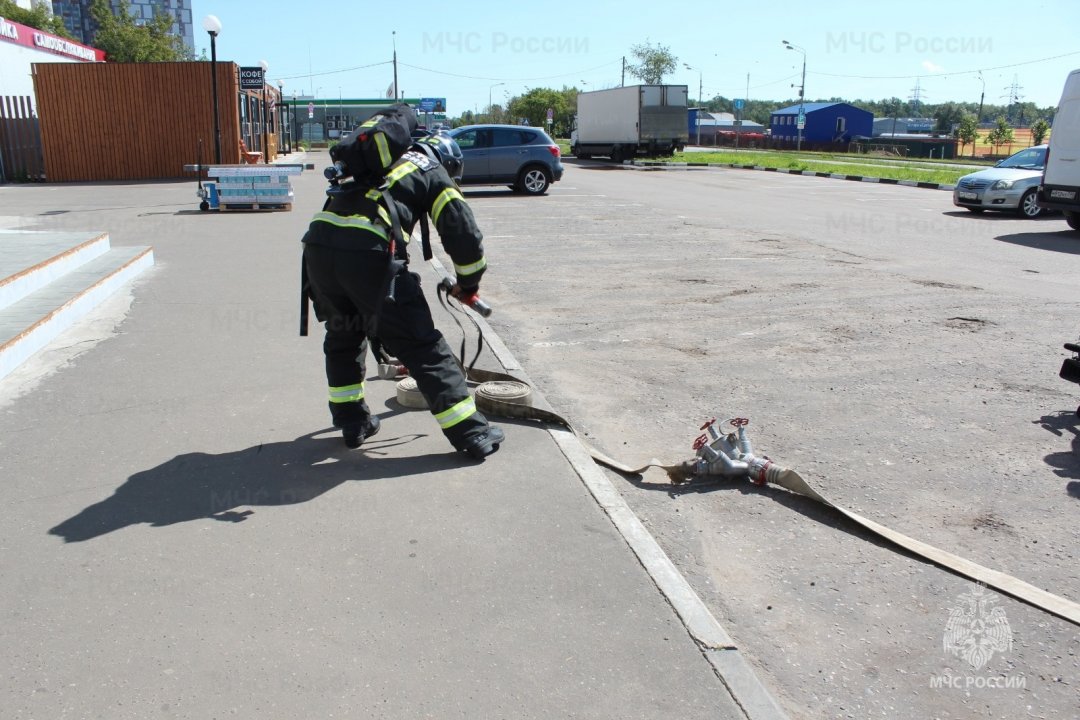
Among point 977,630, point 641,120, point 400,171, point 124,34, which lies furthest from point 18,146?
point 124,34

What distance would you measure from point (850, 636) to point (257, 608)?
2.17 metres

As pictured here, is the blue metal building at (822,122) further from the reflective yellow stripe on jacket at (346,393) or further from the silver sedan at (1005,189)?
the reflective yellow stripe on jacket at (346,393)

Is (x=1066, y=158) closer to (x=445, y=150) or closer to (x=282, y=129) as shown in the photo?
(x=445, y=150)

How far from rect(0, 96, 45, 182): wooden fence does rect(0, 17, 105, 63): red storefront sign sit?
544 cm

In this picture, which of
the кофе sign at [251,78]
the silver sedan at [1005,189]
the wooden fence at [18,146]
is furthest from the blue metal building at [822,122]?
the wooden fence at [18,146]

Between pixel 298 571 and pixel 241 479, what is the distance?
1.06 meters

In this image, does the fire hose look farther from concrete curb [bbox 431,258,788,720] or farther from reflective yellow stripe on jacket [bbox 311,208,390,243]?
reflective yellow stripe on jacket [bbox 311,208,390,243]

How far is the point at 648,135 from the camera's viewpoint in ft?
114

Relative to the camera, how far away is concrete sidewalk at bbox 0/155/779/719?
2645mm

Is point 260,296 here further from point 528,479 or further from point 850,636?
point 850,636

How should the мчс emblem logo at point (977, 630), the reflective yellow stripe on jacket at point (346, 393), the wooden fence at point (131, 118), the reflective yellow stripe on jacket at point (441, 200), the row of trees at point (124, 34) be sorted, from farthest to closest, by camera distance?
1. the row of trees at point (124, 34)
2. the wooden fence at point (131, 118)
3. the reflective yellow stripe on jacket at point (346, 393)
4. the reflective yellow stripe on jacket at point (441, 200)
5. the мчс emblem logo at point (977, 630)

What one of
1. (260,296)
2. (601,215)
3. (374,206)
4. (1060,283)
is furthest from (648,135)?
(374,206)

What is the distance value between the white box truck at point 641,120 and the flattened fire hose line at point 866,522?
30.8 metres

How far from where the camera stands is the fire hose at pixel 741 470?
11.0 ft
